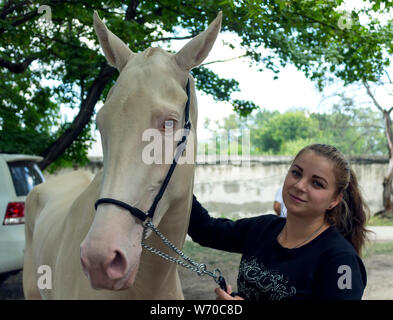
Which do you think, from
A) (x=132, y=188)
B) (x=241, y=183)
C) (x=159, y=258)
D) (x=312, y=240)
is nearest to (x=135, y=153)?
(x=132, y=188)

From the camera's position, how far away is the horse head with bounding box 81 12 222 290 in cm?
124

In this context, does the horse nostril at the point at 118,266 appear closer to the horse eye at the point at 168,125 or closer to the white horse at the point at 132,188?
the white horse at the point at 132,188

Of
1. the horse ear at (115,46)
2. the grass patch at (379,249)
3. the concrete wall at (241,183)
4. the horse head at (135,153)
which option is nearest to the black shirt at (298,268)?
the horse head at (135,153)

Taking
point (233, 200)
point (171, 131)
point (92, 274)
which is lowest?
point (233, 200)

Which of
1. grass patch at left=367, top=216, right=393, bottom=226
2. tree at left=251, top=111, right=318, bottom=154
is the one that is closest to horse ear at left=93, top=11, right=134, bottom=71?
grass patch at left=367, top=216, right=393, bottom=226

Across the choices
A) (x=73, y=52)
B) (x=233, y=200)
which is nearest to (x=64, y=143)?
(x=73, y=52)

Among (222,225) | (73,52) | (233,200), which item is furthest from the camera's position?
(233,200)

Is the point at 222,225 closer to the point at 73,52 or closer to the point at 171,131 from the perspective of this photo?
the point at 171,131

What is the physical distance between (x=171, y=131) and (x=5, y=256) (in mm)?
3618

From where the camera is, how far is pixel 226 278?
19.8ft

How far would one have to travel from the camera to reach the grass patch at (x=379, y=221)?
10.3 meters

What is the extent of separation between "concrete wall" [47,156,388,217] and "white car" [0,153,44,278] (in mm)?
5175

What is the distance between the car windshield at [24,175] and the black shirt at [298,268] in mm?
3747

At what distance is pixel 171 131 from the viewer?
1489 mm
